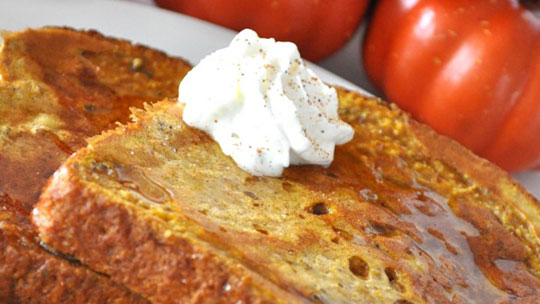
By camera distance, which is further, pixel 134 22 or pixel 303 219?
pixel 134 22

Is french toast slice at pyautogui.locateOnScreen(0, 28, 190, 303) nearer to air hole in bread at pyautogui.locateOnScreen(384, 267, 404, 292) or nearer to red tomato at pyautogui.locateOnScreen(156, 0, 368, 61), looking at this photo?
red tomato at pyautogui.locateOnScreen(156, 0, 368, 61)

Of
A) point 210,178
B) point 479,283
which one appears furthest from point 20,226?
point 479,283

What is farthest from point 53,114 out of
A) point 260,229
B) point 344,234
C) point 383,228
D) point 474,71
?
point 474,71

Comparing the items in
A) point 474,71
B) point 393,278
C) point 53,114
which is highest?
point 474,71

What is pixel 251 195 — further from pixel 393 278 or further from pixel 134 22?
pixel 134 22

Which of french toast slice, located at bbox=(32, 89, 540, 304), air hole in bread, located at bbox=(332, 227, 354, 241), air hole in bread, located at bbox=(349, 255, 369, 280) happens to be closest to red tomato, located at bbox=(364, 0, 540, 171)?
french toast slice, located at bbox=(32, 89, 540, 304)

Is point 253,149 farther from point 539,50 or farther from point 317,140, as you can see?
point 539,50

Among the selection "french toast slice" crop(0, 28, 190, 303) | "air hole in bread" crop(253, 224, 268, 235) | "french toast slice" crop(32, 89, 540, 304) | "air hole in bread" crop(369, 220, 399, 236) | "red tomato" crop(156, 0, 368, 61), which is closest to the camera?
"french toast slice" crop(32, 89, 540, 304)
